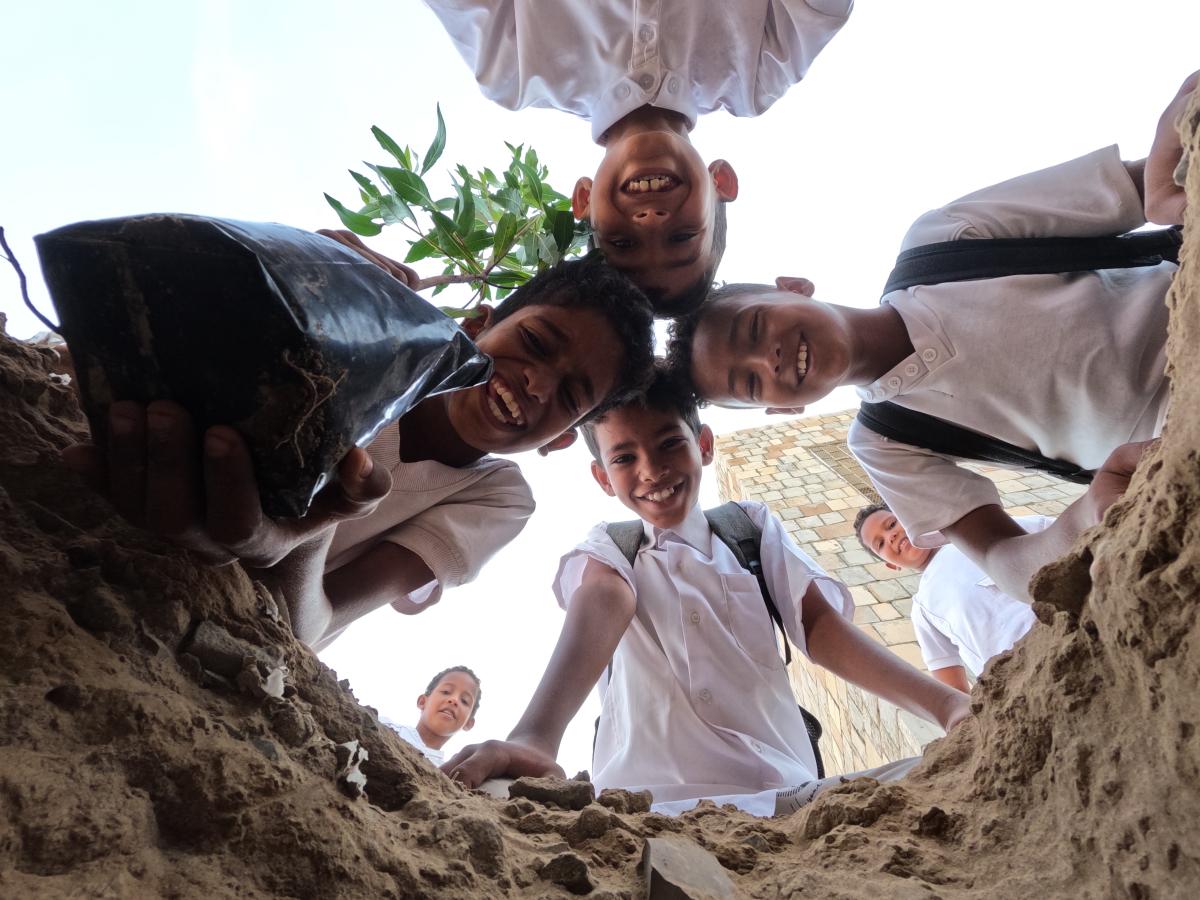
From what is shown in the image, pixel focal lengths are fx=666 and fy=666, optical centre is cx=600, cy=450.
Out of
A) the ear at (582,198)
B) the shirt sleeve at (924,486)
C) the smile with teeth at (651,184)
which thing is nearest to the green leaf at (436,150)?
the ear at (582,198)

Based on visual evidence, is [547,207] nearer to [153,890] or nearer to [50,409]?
[50,409]

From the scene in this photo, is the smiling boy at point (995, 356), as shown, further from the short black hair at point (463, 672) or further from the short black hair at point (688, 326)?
the short black hair at point (463, 672)

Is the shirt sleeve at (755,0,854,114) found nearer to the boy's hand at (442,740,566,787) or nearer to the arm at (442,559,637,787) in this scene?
the arm at (442,559,637,787)

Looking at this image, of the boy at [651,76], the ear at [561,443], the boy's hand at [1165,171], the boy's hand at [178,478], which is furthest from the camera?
the ear at [561,443]

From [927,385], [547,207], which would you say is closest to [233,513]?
[927,385]

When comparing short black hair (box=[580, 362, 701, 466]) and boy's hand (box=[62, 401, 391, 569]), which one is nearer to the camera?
boy's hand (box=[62, 401, 391, 569])

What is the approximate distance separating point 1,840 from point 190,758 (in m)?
0.12

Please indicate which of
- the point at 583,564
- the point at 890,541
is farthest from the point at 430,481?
the point at 890,541

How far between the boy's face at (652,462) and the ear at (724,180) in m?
0.65

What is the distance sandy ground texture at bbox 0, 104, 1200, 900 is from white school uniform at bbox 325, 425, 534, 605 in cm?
56

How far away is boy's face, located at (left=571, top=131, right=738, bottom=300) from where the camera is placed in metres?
1.49

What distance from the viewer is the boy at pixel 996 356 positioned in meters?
1.21

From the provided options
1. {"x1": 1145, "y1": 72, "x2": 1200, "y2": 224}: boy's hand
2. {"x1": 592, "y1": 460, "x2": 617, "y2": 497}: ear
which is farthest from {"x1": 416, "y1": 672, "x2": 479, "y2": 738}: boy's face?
{"x1": 1145, "y1": 72, "x2": 1200, "y2": 224}: boy's hand

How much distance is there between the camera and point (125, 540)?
1.91 ft
